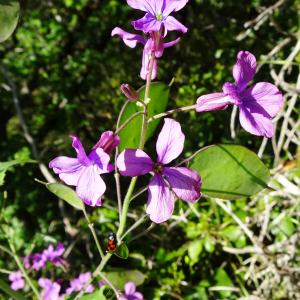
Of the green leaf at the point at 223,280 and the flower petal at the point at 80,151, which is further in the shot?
the green leaf at the point at 223,280

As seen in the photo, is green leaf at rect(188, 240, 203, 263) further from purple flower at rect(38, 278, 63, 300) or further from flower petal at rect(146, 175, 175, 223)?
flower petal at rect(146, 175, 175, 223)

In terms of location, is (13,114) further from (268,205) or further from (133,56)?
(268,205)

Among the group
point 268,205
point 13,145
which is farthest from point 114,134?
point 13,145

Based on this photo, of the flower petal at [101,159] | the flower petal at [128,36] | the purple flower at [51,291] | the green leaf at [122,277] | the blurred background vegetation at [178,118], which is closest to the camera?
the flower petal at [101,159]

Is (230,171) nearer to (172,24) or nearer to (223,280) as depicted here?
(172,24)

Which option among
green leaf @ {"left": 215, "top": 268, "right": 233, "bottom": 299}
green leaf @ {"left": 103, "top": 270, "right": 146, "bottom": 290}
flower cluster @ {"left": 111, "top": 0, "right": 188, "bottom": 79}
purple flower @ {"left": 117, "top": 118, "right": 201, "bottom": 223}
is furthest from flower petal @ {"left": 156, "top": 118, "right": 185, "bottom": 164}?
green leaf @ {"left": 215, "top": 268, "right": 233, "bottom": 299}

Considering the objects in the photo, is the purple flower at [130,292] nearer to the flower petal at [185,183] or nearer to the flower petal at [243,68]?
the flower petal at [185,183]

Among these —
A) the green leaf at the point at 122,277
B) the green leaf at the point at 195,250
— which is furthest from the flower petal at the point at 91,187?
the green leaf at the point at 195,250
